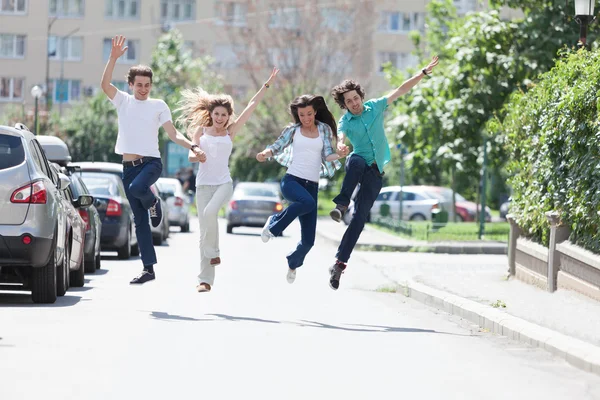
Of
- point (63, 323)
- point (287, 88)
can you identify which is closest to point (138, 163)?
point (63, 323)

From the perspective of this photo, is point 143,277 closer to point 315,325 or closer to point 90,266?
point 315,325

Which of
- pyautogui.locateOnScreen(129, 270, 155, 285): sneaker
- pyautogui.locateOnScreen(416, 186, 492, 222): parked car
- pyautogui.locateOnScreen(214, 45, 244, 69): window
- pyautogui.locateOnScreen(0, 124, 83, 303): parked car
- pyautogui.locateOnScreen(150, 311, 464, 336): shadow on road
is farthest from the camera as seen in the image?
pyautogui.locateOnScreen(214, 45, 244, 69): window

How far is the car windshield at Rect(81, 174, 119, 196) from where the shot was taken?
853 inches

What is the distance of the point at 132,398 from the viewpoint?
7172 mm

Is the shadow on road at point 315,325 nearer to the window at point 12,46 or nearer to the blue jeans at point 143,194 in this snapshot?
the blue jeans at point 143,194

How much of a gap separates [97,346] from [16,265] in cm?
298

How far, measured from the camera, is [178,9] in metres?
88.0

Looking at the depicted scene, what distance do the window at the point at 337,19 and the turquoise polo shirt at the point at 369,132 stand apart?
2347 inches

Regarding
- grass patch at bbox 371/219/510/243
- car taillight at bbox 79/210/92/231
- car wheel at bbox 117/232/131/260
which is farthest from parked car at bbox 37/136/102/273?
grass patch at bbox 371/219/510/243

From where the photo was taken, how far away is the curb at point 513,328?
29.8 feet

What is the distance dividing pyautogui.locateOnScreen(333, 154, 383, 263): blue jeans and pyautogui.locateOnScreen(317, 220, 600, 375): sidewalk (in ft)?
4.03

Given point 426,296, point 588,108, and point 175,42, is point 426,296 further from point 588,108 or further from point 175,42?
point 175,42

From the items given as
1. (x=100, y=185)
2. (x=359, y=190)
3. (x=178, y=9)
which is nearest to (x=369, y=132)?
(x=359, y=190)

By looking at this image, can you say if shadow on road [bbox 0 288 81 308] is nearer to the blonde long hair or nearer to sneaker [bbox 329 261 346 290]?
the blonde long hair
